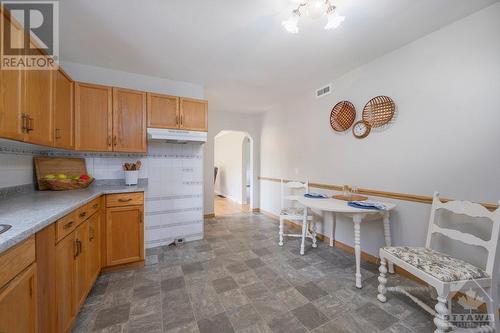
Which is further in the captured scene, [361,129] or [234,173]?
[234,173]

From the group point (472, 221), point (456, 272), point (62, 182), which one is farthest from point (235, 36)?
point (472, 221)

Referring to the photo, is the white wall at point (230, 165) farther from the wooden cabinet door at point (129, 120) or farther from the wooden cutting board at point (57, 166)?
the wooden cutting board at point (57, 166)

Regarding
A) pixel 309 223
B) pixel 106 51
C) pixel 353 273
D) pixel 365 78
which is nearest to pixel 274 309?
pixel 353 273

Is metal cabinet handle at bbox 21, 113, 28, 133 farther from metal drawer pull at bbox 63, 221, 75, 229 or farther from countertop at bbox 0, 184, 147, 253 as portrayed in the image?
metal drawer pull at bbox 63, 221, 75, 229

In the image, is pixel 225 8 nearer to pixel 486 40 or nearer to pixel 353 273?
pixel 486 40

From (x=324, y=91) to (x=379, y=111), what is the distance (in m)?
0.97

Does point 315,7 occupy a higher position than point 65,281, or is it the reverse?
point 315,7

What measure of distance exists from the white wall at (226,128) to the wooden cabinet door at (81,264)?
2547 millimetres

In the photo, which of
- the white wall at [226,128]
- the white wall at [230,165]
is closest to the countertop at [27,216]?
the white wall at [226,128]

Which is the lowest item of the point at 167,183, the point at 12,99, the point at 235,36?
the point at 167,183

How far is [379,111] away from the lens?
7.43ft

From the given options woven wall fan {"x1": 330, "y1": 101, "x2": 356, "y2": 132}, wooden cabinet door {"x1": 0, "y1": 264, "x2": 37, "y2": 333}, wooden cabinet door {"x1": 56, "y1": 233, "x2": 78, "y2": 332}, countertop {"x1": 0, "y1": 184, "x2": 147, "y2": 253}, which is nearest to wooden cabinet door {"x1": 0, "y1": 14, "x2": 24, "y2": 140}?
countertop {"x1": 0, "y1": 184, "x2": 147, "y2": 253}

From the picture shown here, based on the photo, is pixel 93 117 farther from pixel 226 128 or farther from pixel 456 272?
pixel 456 272

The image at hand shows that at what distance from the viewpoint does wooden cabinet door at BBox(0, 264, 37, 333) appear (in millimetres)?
753
